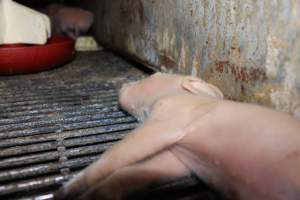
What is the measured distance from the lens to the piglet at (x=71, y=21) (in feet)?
12.2

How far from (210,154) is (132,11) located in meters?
1.92

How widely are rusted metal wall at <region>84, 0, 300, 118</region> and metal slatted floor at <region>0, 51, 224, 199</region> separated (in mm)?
384

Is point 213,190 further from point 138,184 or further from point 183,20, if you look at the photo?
point 183,20

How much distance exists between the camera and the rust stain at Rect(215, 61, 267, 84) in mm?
1386

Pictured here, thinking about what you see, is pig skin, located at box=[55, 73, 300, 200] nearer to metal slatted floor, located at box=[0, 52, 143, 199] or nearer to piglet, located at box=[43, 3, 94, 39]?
metal slatted floor, located at box=[0, 52, 143, 199]

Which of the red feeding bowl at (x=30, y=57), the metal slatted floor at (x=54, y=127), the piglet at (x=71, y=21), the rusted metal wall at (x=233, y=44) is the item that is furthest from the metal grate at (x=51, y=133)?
the piglet at (x=71, y=21)

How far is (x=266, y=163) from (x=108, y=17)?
278cm

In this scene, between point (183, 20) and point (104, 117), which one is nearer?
point (104, 117)

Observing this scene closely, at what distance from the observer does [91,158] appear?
1264mm

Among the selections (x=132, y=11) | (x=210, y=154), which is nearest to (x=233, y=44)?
(x=210, y=154)

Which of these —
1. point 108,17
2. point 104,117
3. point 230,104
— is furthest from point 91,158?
point 108,17

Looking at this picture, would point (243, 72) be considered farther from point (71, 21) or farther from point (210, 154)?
point (71, 21)

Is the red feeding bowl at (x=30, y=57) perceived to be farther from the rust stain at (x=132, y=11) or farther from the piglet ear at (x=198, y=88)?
the piglet ear at (x=198, y=88)

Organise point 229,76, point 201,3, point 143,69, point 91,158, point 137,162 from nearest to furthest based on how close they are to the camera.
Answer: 1. point 137,162
2. point 91,158
3. point 229,76
4. point 201,3
5. point 143,69
